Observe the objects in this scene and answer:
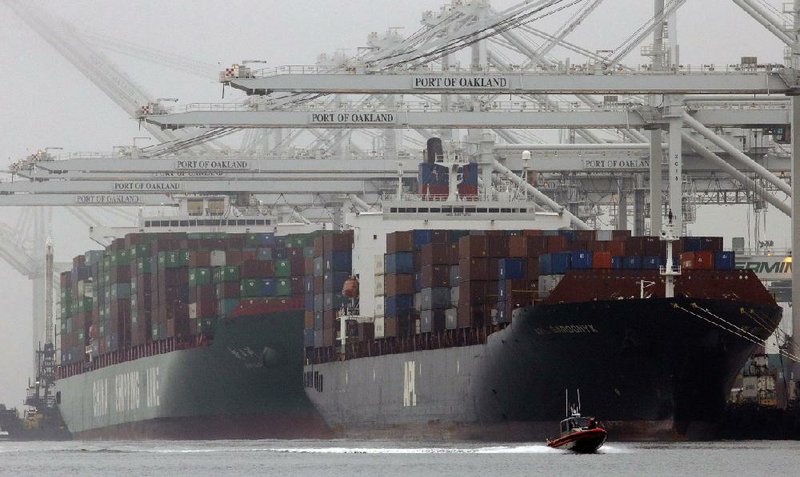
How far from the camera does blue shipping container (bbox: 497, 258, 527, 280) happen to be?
235 ft

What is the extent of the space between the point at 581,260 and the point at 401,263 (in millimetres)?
11405

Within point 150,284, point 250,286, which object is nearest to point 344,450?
point 250,286

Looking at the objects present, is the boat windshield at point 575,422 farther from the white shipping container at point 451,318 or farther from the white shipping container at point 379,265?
the white shipping container at point 379,265

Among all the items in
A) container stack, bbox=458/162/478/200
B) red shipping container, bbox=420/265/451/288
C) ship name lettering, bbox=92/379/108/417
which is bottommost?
ship name lettering, bbox=92/379/108/417

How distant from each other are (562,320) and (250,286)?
27232 mm

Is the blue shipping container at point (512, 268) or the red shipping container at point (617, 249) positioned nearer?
the red shipping container at point (617, 249)

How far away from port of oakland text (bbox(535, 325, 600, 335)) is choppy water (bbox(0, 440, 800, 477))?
3.47 metres

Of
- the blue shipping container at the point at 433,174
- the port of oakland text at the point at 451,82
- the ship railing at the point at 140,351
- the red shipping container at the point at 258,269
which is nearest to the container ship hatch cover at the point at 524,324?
the blue shipping container at the point at 433,174

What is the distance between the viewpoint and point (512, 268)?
71.7 m

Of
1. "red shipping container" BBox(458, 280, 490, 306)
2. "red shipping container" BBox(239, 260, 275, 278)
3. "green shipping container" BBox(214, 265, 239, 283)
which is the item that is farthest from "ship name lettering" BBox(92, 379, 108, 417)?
"red shipping container" BBox(458, 280, 490, 306)

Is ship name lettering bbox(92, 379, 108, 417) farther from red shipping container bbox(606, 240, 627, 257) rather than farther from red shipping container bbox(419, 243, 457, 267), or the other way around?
red shipping container bbox(606, 240, 627, 257)

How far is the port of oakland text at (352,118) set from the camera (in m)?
81.4

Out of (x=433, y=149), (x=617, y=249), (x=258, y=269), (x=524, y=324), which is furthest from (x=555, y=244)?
(x=258, y=269)

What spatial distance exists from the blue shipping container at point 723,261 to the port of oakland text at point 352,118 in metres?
17.4
